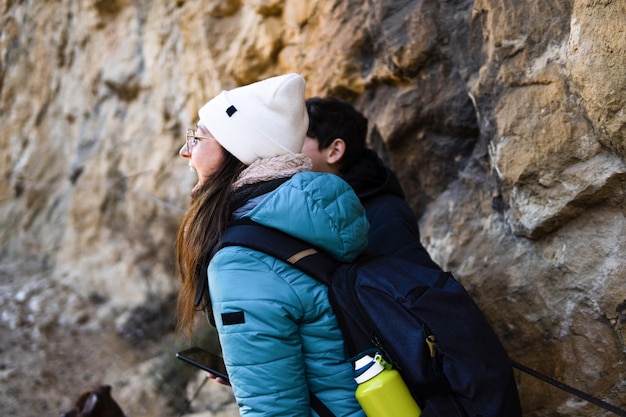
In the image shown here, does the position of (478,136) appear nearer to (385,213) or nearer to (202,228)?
(385,213)

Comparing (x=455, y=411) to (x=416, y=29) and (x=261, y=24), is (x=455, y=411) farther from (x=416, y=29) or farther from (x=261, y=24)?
(x=261, y=24)

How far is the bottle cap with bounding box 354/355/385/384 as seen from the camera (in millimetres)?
1562

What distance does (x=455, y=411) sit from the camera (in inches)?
61.2

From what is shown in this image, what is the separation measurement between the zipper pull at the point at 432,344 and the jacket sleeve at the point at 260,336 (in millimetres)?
321

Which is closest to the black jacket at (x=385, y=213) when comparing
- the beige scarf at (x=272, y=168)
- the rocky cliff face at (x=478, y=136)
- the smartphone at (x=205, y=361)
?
the rocky cliff face at (x=478, y=136)

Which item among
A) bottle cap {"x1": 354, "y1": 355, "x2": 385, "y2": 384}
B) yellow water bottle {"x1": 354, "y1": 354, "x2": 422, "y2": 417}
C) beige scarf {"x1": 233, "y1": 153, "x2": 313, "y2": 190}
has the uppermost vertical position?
beige scarf {"x1": 233, "y1": 153, "x2": 313, "y2": 190}

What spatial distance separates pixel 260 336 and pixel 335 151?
3.80 feet

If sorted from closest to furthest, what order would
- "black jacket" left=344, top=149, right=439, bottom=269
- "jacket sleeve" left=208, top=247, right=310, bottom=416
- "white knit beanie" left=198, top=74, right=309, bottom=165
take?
"jacket sleeve" left=208, top=247, right=310, bottom=416
"white knit beanie" left=198, top=74, right=309, bottom=165
"black jacket" left=344, top=149, right=439, bottom=269

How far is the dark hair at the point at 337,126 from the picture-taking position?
8.25 ft

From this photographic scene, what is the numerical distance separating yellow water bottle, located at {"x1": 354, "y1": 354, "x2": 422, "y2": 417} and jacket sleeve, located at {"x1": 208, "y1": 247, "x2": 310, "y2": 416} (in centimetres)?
15

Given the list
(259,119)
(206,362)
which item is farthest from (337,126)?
(206,362)

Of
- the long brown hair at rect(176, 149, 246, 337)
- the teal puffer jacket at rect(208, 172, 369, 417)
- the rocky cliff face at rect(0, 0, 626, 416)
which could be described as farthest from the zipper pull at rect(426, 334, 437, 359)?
the rocky cliff face at rect(0, 0, 626, 416)

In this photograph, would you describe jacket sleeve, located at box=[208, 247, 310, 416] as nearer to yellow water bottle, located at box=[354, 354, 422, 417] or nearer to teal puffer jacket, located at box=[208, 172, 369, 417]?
teal puffer jacket, located at box=[208, 172, 369, 417]

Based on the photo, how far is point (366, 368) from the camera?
1570 mm
